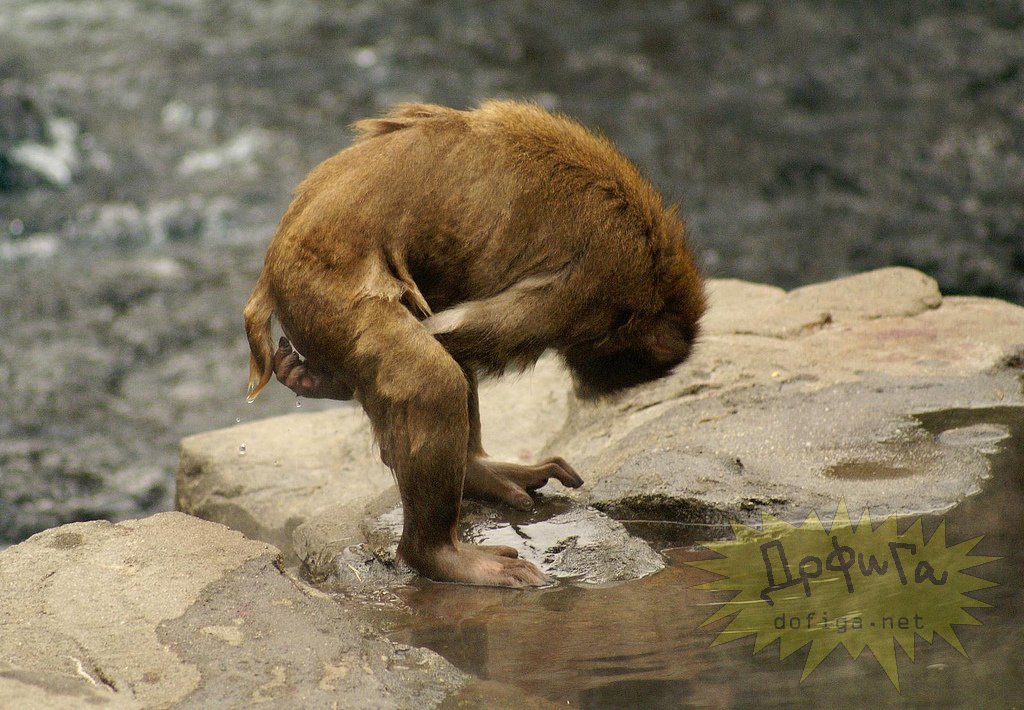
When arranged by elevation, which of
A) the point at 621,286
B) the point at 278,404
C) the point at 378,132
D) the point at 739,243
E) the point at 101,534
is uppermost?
the point at 378,132

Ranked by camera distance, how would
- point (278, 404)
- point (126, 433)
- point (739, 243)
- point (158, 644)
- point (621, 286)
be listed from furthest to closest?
point (739, 243)
point (278, 404)
point (126, 433)
point (621, 286)
point (158, 644)

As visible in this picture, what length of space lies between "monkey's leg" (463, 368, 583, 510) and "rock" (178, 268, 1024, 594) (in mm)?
71

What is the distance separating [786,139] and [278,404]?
19.7ft

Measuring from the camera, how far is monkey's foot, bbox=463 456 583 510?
504 cm

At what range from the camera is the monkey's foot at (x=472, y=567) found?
14.8 feet

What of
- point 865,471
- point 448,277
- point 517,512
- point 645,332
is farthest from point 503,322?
point 865,471

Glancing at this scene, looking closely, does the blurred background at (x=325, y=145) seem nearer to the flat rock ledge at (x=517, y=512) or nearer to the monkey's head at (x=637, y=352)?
the flat rock ledge at (x=517, y=512)

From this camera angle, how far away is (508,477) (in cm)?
509

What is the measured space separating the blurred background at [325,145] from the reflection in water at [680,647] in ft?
11.5

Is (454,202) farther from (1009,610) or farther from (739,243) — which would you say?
(739,243)

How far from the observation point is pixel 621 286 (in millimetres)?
4539

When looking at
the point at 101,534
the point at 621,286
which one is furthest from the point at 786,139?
the point at 101,534

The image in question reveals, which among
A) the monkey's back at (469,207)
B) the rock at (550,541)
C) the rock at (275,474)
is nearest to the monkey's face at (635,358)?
the monkey's back at (469,207)

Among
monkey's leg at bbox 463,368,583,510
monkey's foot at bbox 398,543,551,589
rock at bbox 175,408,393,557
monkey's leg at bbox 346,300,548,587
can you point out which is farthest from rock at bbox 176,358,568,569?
monkey's leg at bbox 346,300,548,587
